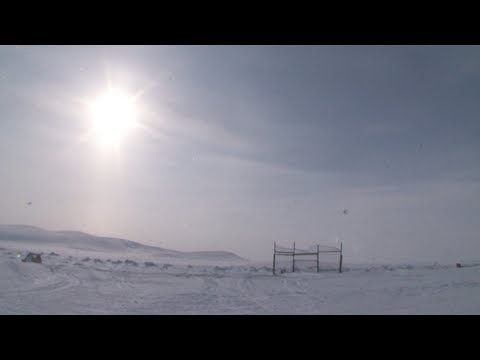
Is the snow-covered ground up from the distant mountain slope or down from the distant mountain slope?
up

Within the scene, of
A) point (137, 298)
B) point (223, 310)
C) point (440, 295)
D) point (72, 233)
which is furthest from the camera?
point (72, 233)

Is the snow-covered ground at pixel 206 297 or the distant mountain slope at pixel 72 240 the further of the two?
the distant mountain slope at pixel 72 240

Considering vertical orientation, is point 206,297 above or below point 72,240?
above

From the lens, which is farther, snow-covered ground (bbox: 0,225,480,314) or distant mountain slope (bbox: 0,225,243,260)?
distant mountain slope (bbox: 0,225,243,260)

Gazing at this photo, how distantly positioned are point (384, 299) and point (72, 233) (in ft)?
238

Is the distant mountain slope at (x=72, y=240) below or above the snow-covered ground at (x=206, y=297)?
below

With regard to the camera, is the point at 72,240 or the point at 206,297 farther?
the point at 72,240

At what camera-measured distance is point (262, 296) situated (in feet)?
33.5

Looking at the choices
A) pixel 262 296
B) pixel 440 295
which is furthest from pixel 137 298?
pixel 440 295
